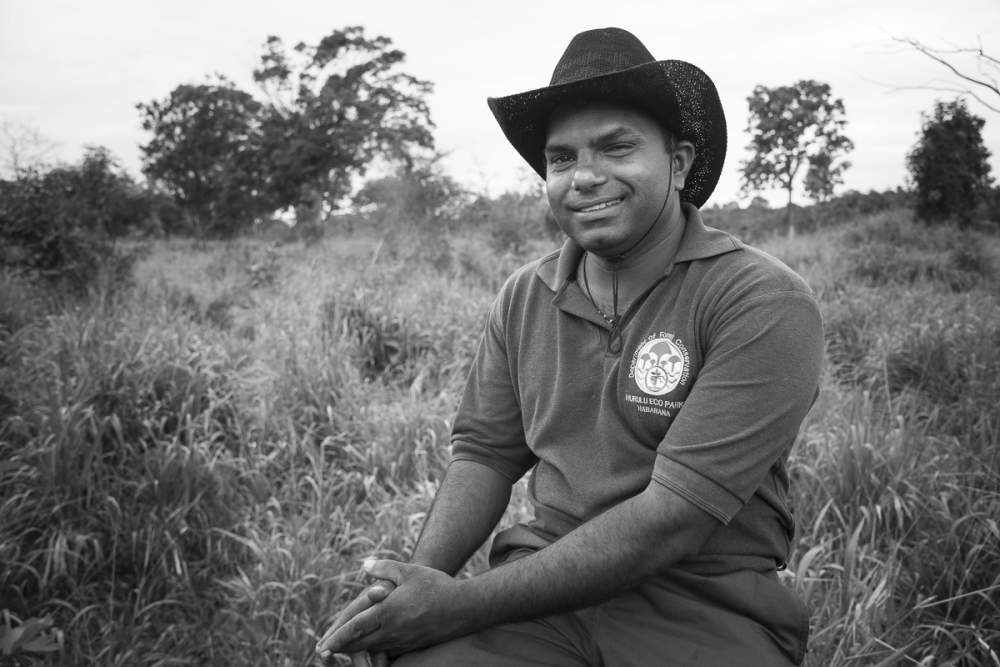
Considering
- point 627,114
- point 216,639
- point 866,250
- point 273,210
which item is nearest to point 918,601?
point 627,114

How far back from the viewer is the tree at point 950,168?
701 inches

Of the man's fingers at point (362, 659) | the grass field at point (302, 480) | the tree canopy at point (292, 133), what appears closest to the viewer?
the man's fingers at point (362, 659)

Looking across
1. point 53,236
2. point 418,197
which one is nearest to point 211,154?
point 418,197

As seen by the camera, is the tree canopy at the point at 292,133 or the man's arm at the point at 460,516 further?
the tree canopy at the point at 292,133

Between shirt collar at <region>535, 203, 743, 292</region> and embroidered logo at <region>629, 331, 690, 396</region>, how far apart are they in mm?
196

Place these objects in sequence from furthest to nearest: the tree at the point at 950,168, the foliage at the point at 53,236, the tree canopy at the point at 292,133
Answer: the tree canopy at the point at 292,133
the tree at the point at 950,168
the foliage at the point at 53,236

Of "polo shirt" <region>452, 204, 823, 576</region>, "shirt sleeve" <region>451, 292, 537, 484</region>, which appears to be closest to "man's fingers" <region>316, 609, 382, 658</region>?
"polo shirt" <region>452, 204, 823, 576</region>

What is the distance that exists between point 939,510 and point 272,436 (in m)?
3.34

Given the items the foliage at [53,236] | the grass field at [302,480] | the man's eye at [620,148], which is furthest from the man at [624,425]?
the foliage at [53,236]

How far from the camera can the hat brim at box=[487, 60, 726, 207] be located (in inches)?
64.6

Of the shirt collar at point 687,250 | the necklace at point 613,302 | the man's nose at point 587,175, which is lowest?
the necklace at point 613,302

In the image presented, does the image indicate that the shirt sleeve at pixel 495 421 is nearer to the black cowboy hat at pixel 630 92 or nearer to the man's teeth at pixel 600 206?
the man's teeth at pixel 600 206

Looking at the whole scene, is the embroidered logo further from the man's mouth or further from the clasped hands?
the clasped hands

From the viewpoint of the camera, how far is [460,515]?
1846 millimetres
